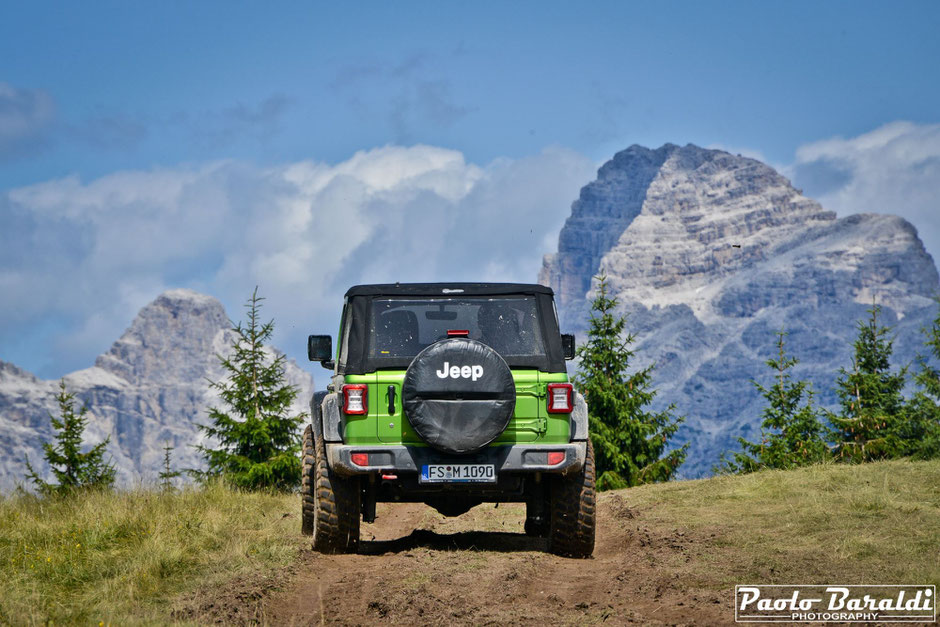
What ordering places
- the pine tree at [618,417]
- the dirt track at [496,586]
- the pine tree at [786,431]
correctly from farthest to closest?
the pine tree at [618,417]
the pine tree at [786,431]
the dirt track at [496,586]

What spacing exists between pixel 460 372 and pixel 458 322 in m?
0.94

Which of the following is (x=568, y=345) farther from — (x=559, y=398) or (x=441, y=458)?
(x=441, y=458)

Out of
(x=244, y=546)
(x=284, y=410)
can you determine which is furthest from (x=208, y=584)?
(x=284, y=410)

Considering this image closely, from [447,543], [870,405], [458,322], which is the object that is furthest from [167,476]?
[870,405]

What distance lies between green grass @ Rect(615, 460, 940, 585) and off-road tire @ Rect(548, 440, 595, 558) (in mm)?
1106

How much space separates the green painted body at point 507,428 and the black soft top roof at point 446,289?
2.69 feet

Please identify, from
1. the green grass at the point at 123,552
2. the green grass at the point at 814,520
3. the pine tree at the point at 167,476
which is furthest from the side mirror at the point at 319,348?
the pine tree at the point at 167,476

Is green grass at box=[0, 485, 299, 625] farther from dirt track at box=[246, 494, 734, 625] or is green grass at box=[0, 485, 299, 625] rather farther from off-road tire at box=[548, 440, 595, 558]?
off-road tire at box=[548, 440, 595, 558]

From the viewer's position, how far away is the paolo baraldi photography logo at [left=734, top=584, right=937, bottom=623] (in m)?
5.90

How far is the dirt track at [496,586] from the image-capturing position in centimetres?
636

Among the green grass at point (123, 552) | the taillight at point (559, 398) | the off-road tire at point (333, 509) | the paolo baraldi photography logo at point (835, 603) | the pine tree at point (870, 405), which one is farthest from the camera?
the pine tree at point (870, 405)

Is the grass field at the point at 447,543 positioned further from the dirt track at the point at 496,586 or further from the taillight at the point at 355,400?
the taillight at the point at 355,400

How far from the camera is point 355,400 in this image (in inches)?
335

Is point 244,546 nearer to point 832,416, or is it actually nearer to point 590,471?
point 590,471
